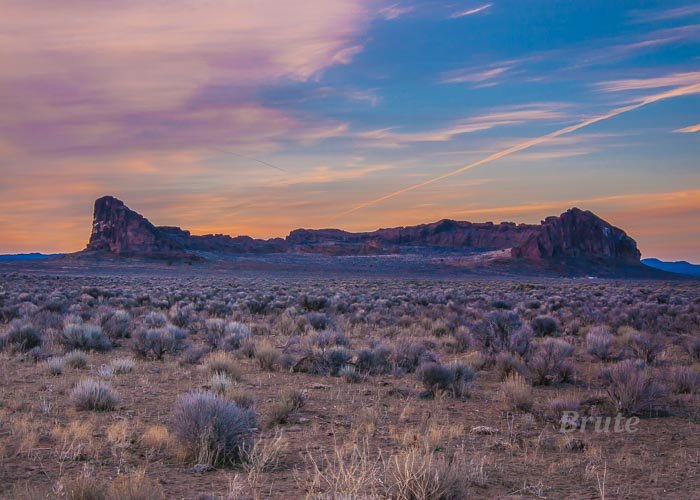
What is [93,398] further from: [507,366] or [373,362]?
[507,366]

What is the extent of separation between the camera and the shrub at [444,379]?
36.7ft

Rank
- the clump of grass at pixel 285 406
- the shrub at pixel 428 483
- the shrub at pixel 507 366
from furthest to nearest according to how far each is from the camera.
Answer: the shrub at pixel 507 366
the clump of grass at pixel 285 406
the shrub at pixel 428 483

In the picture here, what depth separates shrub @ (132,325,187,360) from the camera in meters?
15.2

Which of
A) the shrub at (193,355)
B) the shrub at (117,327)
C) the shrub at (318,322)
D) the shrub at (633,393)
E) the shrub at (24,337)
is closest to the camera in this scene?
the shrub at (633,393)

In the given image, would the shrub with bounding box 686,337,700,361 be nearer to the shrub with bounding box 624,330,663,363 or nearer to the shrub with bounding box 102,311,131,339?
the shrub with bounding box 624,330,663,363

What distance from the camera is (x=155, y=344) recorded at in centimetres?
1524

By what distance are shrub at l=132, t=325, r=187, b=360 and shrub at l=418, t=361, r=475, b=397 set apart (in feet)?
22.6

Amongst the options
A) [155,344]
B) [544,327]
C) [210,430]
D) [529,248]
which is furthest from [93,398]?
[529,248]

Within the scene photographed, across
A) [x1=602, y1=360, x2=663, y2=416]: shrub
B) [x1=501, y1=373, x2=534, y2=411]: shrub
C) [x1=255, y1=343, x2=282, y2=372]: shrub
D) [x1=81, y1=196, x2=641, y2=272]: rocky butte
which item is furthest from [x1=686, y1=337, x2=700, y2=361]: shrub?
[x1=81, y1=196, x2=641, y2=272]: rocky butte

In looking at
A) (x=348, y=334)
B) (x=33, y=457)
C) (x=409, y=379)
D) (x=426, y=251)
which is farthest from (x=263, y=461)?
(x=426, y=251)

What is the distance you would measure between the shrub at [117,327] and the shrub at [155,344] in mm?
2744

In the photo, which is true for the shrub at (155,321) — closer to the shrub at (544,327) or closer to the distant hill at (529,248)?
the shrub at (544,327)

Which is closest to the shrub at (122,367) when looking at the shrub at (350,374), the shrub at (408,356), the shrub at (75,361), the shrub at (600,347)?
the shrub at (75,361)

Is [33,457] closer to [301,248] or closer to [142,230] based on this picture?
[142,230]
